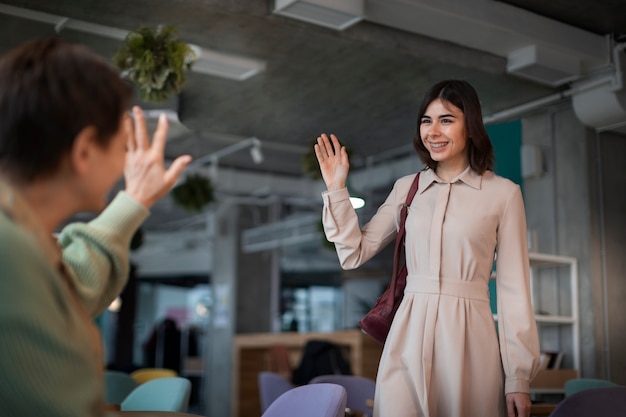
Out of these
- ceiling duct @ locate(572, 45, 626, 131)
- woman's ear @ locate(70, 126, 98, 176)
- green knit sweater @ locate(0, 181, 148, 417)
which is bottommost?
green knit sweater @ locate(0, 181, 148, 417)

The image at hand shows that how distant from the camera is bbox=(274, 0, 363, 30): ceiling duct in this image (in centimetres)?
493

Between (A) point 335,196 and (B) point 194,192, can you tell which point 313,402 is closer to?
(A) point 335,196

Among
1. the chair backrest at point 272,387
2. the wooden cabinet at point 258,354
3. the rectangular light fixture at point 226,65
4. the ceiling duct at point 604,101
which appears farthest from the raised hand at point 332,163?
the wooden cabinet at point 258,354

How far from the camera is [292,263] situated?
17203 millimetres

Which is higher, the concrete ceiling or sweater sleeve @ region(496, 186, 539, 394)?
the concrete ceiling

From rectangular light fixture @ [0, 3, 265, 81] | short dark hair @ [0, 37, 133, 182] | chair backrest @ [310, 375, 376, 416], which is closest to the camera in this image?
short dark hair @ [0, 37, 133, 182]

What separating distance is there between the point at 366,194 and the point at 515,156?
3.04 metres

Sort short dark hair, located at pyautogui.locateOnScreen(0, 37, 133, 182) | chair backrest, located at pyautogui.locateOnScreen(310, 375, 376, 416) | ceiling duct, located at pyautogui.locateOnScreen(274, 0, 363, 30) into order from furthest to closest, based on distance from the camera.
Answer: ceiling duct, located at pyautogui.locateOnScreen(274, 0, 363, 30) → chair backrest, located at pyautogui.locateOnScreen(310, 375, 376, 416) → short dark hair, located at pyautogui.locateOnScreen(0, 37, 133, 182)

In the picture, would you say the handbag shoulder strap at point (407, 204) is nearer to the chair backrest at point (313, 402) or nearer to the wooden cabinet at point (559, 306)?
the chair backrest at point (313, 402)

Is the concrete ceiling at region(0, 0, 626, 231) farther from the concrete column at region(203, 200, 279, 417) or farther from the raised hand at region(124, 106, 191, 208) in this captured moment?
the concrete column at region(203, 200, 279, 417)

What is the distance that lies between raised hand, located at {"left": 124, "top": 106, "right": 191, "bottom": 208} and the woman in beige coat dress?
3.61 feet

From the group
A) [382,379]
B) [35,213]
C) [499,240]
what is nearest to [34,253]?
[35,213]

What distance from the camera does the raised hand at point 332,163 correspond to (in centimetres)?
231

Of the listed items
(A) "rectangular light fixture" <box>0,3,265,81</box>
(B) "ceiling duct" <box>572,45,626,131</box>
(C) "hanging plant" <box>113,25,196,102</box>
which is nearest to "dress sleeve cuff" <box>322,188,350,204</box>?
(C) "hanging plant" <box>113,25,196,102</box>
